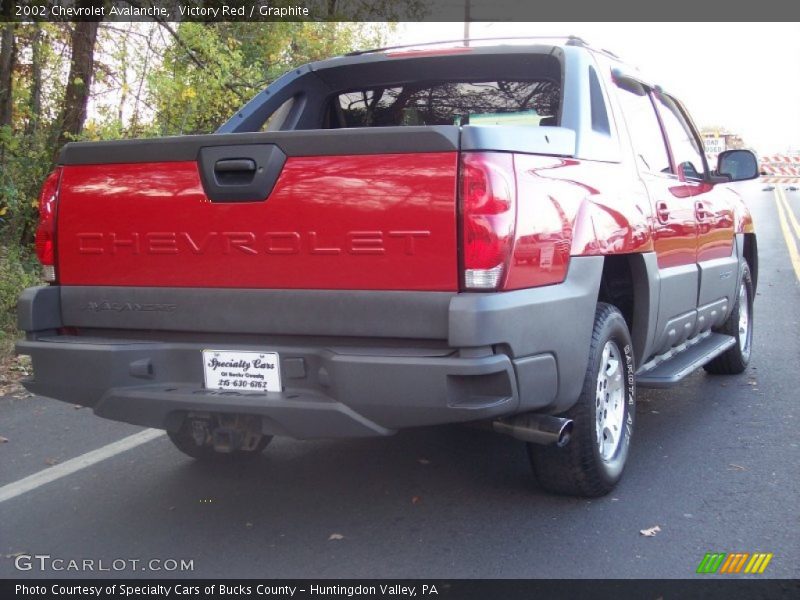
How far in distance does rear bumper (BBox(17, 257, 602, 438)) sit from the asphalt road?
0.55m

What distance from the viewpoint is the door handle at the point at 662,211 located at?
4.54m

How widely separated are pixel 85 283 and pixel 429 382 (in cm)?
162

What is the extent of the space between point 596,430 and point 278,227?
1.63 metres

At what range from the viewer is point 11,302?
8.30 meters

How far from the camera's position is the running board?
14.8 ft

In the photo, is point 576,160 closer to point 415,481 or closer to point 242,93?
point 415,481

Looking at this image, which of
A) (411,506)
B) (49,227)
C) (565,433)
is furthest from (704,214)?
(49,227)

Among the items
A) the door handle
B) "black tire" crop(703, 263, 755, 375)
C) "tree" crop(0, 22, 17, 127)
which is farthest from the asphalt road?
"tree" crop(0, 22, 17, 127)

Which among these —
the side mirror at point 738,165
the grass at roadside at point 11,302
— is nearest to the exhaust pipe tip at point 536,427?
the side mirror at point 738,165

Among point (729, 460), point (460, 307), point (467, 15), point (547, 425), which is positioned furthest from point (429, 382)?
point (467, 15)

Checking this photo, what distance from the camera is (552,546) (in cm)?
343

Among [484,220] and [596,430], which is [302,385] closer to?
[484,220]

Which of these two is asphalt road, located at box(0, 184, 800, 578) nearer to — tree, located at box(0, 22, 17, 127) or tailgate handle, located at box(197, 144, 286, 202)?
tailgate handle, located at box(197, 144, 286, 202)

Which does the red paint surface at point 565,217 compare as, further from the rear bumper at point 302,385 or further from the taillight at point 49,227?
the taillight at point 49,227
